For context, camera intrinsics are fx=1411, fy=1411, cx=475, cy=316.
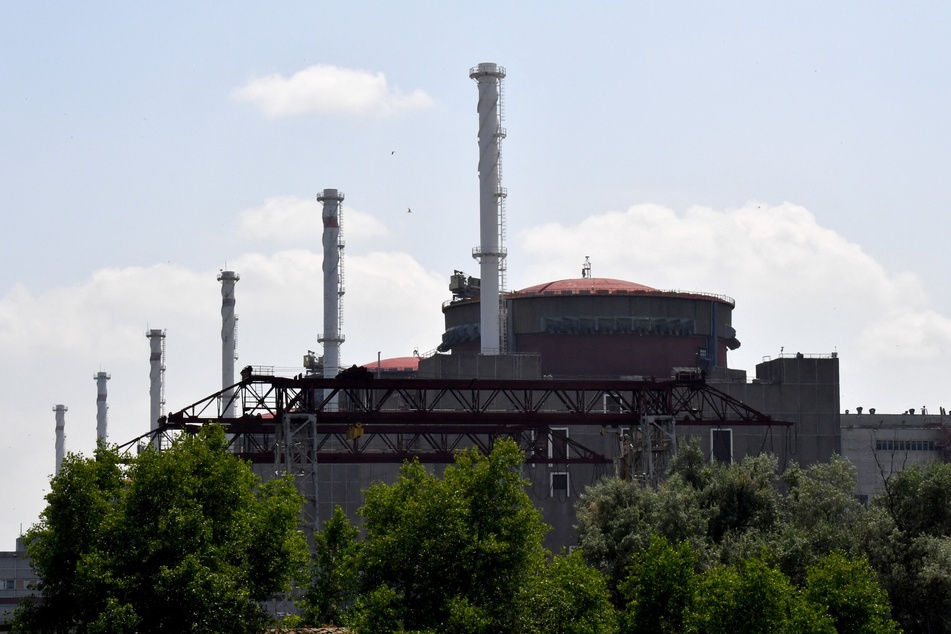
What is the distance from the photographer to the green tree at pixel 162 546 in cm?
4034

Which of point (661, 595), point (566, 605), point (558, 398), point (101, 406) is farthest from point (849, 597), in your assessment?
point (101, 406)

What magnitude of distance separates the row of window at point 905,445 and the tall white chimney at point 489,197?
36.8 metres

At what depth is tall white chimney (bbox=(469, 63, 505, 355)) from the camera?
9294 centimetres

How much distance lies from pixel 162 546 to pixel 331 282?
76080 mm

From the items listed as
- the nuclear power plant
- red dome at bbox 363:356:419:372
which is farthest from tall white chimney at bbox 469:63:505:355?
red dome at bbox 363:356:419:372

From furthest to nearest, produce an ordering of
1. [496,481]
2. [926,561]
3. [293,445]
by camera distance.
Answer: [293,445] < [926,561] < [496,481]

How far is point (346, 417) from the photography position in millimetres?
65312

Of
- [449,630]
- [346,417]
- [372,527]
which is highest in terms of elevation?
[346,417]

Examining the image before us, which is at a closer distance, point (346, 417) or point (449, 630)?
point (449, 630)

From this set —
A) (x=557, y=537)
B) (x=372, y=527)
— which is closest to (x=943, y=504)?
(x=372, y=527)

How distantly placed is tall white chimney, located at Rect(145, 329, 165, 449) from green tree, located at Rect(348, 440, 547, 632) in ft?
385

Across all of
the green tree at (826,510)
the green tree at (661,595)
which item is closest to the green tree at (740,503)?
the green tree at (826,510)

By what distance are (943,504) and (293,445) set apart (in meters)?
27.6

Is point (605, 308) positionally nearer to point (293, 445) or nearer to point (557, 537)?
point (557, 537)
